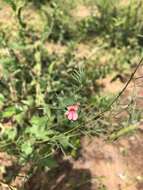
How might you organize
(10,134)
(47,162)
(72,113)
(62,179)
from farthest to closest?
(62,179)
(10,134)
(47,162)
(72,113)

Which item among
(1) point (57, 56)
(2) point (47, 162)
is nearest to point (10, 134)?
(2) point (47, 162)

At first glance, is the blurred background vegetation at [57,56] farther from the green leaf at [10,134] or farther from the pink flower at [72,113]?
the pink flower at [72,113]

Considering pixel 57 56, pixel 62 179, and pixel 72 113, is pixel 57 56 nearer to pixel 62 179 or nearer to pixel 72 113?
pixel 62 179

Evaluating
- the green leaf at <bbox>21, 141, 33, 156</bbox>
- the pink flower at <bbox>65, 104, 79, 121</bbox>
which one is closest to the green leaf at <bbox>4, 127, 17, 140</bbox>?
the green leaf at <bbox>21, 141, 33, 156</bbox>

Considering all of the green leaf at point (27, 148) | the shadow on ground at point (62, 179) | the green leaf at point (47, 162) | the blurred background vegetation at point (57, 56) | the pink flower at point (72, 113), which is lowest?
the shadow on ground at point (62, 179)

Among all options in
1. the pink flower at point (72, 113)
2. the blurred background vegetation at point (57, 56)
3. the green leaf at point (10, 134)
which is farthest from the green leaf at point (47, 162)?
the pink flower at point (72, 113)

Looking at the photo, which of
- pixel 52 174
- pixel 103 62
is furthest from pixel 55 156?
pixel 103 62

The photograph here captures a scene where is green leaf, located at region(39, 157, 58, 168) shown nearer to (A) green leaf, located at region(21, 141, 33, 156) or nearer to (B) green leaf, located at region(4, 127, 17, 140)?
(A) green leaf, located at region(21, 141, 33, 156)

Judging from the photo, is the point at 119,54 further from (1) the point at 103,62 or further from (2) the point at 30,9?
(2) the point at 30,9

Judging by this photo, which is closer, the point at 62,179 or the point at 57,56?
the point at 62,179

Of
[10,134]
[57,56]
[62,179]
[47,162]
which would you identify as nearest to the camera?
[47,162]

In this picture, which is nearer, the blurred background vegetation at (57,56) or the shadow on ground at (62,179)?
the shadow on ground at (62,179)
